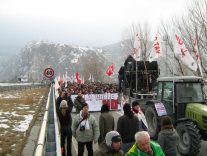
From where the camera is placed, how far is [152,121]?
13633 mm

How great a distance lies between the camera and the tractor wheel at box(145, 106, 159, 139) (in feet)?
42.8

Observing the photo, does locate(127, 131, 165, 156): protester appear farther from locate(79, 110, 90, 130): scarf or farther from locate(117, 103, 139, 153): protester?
locate(79, 110, 90, 130): scarf

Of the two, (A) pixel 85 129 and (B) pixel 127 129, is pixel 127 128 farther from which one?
(A) pixel 85 129

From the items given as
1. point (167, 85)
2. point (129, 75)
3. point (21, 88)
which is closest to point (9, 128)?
point (167, 85)

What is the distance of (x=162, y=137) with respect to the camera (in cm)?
682

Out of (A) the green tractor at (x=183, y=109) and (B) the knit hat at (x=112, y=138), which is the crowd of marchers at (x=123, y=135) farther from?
(A) the green tractor at (x=183, y=109)

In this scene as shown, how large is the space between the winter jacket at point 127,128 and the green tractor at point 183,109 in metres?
3.02

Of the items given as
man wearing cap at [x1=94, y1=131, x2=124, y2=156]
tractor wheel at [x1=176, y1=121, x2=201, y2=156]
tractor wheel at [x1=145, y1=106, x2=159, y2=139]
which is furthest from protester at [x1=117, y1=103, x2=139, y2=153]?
tractor wheel at [x1=145, y1=106, x2=159, y2=139]

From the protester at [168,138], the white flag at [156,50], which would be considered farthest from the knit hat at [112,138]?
the white flag at [156,50]

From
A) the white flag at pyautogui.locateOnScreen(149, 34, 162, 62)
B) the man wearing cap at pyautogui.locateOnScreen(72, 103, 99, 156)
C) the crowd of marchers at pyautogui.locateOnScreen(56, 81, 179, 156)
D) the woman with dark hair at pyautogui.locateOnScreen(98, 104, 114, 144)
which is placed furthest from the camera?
the white flag at pyautogui.locateOnScreen(149, 34, 162, 62)

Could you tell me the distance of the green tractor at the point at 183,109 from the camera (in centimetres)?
1054

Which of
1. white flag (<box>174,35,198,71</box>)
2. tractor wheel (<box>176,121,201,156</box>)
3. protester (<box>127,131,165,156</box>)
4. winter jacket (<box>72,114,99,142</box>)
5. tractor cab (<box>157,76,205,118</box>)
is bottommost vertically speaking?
tractor wheel (<box>176,121,201,156</box>)

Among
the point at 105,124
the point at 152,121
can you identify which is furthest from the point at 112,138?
the point at 152,121

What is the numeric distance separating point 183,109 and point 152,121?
1904 mm
